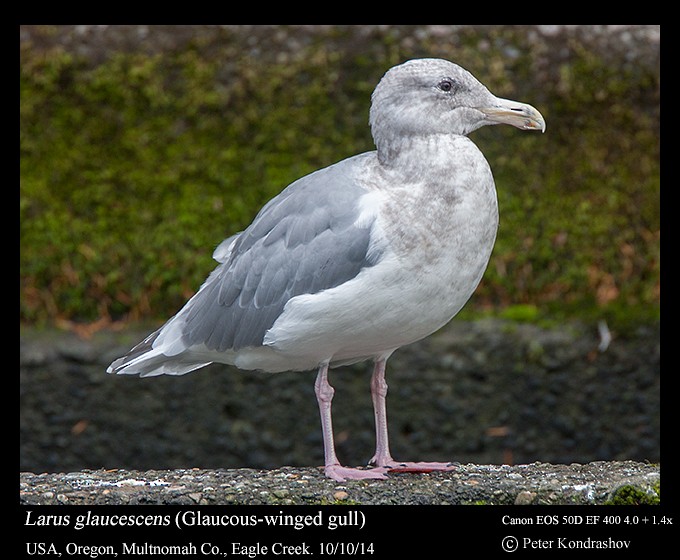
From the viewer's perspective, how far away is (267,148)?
7.66m

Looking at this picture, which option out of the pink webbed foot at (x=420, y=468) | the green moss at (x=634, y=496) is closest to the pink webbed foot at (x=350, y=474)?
the pink webbed foot at (x=420, y=468)

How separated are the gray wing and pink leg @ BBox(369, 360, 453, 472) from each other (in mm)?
713

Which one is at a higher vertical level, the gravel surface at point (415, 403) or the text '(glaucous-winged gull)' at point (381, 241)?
the text '(glaucous-winged gull)' at point (381, 241)

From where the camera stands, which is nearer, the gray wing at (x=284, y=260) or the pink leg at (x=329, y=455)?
the gray wing at (x=284, y=260)

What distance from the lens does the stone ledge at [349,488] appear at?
4.55 metres

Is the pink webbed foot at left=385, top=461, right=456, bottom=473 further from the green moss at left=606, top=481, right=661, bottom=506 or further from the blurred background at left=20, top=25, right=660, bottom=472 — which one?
the blurred background at left=20, top=25, right=660, bottom=472

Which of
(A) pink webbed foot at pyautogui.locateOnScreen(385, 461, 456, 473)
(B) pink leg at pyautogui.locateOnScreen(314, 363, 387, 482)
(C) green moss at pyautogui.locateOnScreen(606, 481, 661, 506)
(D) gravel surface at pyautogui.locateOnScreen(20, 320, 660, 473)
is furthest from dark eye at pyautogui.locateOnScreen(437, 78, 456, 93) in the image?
(D) gravel surface at pyautogui.locateOnScreen(20, 320, 660, 473)

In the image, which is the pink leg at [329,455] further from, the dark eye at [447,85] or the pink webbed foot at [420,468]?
the dark eye at [447,85]

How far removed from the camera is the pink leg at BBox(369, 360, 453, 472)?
16.4ft

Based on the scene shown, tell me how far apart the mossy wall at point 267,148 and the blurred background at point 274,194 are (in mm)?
14

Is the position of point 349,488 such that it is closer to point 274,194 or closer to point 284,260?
point 284,260

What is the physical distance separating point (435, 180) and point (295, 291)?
0.74m

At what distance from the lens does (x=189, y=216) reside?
770cm

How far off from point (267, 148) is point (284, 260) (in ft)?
9.69
